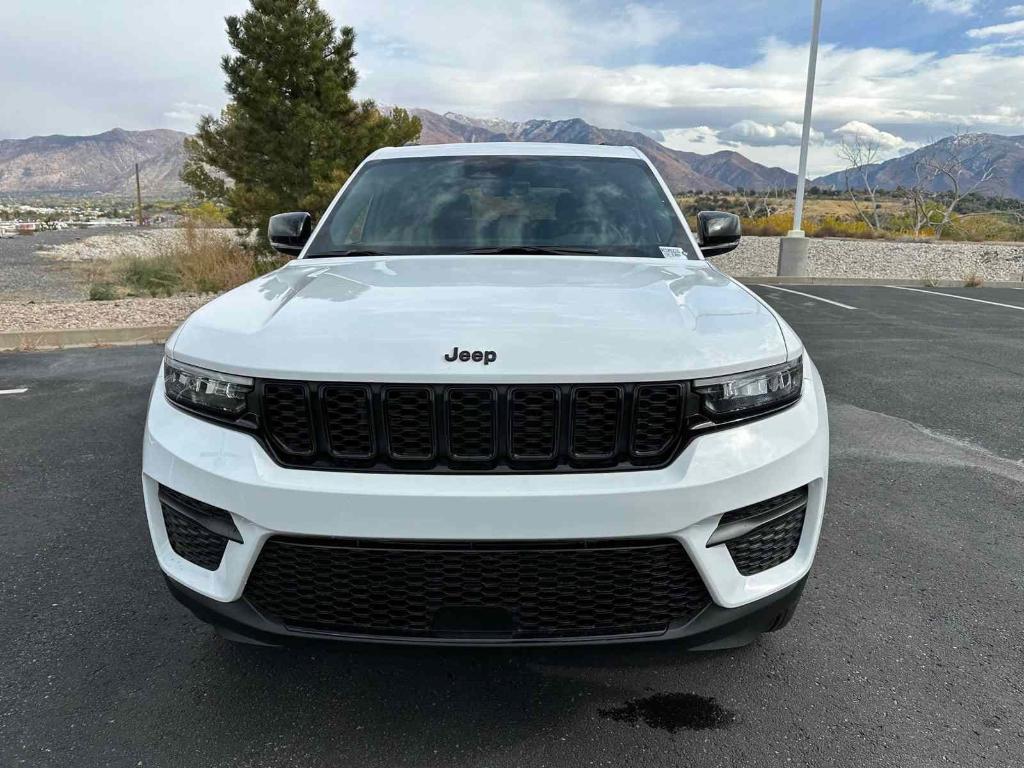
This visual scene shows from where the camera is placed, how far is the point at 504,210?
3.15 metres

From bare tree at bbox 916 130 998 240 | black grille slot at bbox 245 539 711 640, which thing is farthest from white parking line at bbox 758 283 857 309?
bare tree at bbox 916 130 998 240

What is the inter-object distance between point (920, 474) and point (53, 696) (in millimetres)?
4257

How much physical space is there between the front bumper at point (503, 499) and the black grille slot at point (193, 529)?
3cm

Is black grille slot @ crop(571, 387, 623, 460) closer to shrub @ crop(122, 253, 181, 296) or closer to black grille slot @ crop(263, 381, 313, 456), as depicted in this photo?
black grille slot @ crop(263, 381, 313, 456)

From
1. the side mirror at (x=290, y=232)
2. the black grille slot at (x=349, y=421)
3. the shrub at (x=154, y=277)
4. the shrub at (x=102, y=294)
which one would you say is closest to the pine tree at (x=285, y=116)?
the shrub at (x=154, y=277)

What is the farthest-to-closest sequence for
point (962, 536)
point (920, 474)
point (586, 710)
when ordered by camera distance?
1. point (920, 474)
2. point (962, 536)
3. point (586, 710)

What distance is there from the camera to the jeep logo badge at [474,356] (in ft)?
5.72

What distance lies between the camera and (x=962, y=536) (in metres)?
3.29

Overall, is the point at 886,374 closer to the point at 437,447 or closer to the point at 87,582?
the point at 437,447

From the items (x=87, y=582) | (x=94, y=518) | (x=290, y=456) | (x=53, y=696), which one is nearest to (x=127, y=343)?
(x=94, y=518)

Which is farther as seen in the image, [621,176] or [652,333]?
[621,176]

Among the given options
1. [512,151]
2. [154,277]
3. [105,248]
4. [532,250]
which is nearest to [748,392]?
[532,250]

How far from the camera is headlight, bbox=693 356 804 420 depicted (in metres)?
1.81

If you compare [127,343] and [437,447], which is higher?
[437,447]
